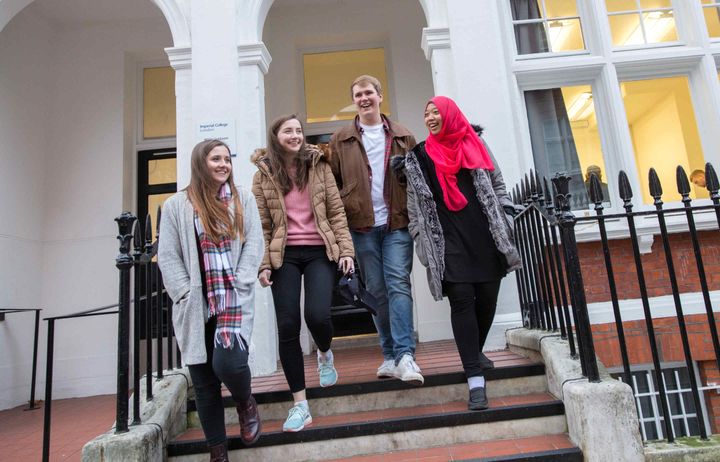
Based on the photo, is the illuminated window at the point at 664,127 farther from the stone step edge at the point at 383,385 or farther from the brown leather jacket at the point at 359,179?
the brown leather jacket at the point at 359,179

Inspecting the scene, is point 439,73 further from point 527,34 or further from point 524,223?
point 524,223

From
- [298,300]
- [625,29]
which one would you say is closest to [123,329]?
[298,300]

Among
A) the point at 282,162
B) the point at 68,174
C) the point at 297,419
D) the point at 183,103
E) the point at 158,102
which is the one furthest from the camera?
the point at 158,102

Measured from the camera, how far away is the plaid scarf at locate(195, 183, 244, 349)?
7.91ft

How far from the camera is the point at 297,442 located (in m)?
2.78

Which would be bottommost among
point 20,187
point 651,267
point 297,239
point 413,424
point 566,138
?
point 413,424

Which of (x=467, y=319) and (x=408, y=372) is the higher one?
(x=467, y=319)

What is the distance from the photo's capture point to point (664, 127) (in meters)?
4.89

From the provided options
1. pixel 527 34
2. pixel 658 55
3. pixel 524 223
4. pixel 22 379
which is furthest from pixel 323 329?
pixel 22 379

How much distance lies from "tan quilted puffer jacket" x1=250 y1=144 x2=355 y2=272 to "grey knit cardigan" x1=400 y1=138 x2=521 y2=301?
1.46 feet

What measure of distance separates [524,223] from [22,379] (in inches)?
232

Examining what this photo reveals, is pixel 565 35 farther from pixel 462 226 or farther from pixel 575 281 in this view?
pixel 575 281

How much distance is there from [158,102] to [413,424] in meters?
6.07

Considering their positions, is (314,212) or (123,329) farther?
(314,212)
